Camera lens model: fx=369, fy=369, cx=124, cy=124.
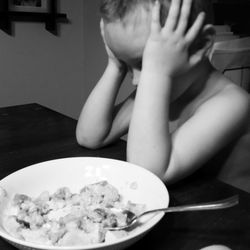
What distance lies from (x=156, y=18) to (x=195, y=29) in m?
0.08

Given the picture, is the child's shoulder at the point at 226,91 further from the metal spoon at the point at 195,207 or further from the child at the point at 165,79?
the metal spoon at the point at 195,207

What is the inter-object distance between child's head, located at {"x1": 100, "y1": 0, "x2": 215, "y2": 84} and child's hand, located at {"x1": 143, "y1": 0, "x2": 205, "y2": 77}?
0.05ft

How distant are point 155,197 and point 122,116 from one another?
1.28 ft

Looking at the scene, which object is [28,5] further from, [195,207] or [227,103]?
[195,207]

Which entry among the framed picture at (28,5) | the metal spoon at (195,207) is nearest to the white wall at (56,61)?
the framed picture at (28,5)

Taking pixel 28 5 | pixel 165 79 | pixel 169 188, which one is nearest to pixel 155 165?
pixel 169 188

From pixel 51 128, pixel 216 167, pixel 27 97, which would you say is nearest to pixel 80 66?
pixel 27 97

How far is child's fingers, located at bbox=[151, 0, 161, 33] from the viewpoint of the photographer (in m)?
0.63

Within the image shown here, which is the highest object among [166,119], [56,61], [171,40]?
[171,40]

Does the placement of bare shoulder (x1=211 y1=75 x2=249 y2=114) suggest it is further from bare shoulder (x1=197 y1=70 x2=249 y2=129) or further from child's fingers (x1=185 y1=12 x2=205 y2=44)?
child's fingers (x1=185 y1=12 x2=205 y2=44)

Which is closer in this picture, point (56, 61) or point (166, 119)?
point (166, 119)

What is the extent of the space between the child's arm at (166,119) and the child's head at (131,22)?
0.06 feet

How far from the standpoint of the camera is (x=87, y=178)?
2.24ft

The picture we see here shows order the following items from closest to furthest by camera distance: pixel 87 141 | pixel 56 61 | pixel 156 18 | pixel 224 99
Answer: pixel 156 18, pixel 224 99, pixel 87 141, pixel 56 61
